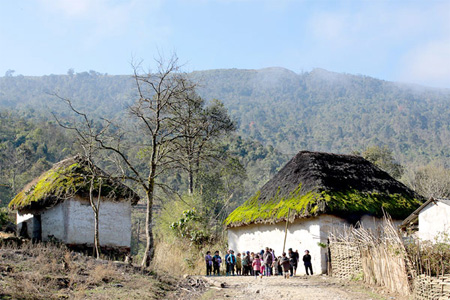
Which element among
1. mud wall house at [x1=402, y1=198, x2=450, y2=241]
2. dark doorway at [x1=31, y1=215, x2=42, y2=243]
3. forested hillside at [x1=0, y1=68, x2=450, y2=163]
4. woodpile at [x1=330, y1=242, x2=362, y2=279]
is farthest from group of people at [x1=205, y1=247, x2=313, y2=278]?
forested hillside at [x1=0, y1=68, x2=450, y2=163]

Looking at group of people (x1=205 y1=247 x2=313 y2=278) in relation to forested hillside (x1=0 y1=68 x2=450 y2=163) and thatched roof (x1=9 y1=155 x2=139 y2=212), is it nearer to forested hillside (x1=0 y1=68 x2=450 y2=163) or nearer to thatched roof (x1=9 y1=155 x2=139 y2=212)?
thatched roof (x1=9 y1=155 x2=139 y2=212)

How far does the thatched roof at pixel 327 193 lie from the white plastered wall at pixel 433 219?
34.1 inches

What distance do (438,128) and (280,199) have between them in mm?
99498

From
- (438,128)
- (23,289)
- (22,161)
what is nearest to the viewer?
(23,289)

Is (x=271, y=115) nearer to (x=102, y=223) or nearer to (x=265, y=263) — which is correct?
(x=102, y=223)

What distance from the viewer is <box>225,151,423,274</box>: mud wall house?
15.0m

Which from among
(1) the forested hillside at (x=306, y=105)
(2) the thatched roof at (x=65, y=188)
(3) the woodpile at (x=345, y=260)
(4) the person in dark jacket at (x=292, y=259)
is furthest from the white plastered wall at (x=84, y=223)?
(1) the forested hillside at (x=306, y=105)

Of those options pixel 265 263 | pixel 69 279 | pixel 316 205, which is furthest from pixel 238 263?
pixel 69 279

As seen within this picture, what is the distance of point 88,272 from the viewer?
10633 millimetres

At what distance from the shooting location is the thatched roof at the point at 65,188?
1686cm

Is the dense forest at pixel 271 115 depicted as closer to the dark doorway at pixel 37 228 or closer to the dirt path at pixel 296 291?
the dirt path at pixel 296 291

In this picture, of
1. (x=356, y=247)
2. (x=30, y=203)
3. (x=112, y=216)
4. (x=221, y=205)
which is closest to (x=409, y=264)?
(x=356, y=247)

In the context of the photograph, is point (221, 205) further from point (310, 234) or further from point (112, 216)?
point (310, 234)

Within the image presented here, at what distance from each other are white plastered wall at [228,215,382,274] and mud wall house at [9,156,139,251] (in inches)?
204
